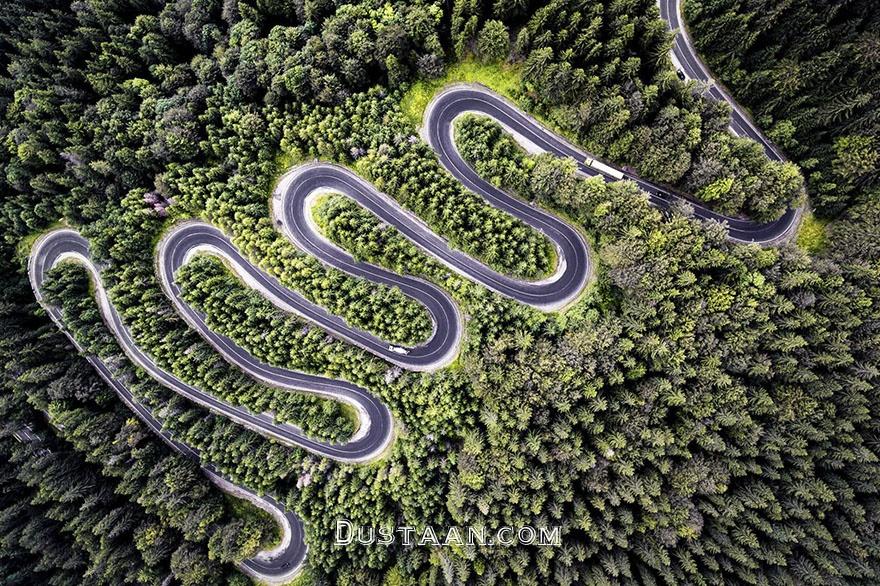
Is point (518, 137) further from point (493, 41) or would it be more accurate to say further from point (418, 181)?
point (418, 181)

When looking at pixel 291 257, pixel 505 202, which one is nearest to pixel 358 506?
pixel 291 257

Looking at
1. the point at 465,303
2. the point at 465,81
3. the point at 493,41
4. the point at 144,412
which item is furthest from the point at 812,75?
the point at 144,412

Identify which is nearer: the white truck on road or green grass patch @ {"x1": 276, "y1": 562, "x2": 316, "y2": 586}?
the white truck on road

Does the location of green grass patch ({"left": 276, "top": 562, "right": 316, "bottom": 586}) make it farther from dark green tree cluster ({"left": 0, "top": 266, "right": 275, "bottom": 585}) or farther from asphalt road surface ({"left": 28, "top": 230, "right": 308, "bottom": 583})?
dark green tree cluster ({"left": 0, "top": 266, "right": 275, "bottom": 585})

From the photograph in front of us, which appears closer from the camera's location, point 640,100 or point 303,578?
point 640,100

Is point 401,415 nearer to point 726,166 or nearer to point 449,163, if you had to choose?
point 449,163

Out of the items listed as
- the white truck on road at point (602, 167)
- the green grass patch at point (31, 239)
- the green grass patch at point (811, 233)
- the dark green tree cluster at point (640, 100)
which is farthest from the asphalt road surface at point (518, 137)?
the green grass patch at point (31, 239)

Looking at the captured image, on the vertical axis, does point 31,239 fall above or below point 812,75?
below

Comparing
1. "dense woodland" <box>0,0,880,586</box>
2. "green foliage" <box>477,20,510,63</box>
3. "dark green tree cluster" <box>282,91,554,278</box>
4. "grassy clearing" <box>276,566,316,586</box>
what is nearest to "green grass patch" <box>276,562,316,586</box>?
"grassy clearing" <box>276,566,316,586</box>
